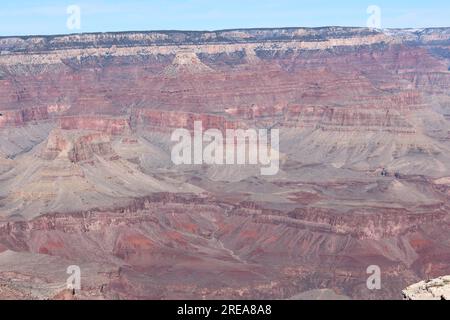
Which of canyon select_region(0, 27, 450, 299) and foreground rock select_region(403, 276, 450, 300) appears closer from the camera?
foreground rock select_region(403, 276, 450, 300)

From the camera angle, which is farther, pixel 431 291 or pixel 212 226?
pixel 212 226

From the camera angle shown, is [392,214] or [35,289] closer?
[35,289]

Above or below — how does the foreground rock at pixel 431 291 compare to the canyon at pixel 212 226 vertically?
above

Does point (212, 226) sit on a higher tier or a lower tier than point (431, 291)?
lower

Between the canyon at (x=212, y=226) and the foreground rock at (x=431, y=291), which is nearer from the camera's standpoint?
the foreground rock at (x=431, y=291)
